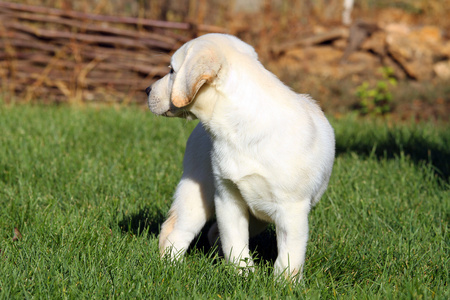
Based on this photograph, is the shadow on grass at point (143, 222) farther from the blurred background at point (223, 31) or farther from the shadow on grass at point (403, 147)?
the blurred background at point (223, 31)

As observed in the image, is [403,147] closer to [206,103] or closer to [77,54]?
[206,103]

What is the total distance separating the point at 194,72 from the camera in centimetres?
242

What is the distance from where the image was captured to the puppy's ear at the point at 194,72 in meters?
2.42

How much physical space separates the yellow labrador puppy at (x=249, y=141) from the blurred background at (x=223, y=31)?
3806 millimetres

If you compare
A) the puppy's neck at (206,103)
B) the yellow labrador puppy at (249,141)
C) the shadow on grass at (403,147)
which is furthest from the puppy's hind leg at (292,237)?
the shadow on grass at (403,147)

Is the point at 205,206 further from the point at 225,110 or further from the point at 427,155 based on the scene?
the point at 427,155

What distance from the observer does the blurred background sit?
7.49 meters

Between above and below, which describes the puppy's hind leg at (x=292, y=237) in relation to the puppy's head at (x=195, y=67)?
below

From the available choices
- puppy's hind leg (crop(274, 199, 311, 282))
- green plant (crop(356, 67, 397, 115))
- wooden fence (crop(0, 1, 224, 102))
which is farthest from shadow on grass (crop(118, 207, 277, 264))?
green plant (crop(356, 67, 397, 115))

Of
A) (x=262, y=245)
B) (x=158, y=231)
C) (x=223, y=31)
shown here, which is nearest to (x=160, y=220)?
(x=158, y=231)

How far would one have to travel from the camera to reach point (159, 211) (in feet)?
12.1

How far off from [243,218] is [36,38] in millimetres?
5934

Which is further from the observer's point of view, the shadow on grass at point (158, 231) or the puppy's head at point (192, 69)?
the shadow on grass at point (158, 231)

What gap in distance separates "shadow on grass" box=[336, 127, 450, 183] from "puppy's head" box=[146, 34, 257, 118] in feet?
8.91
